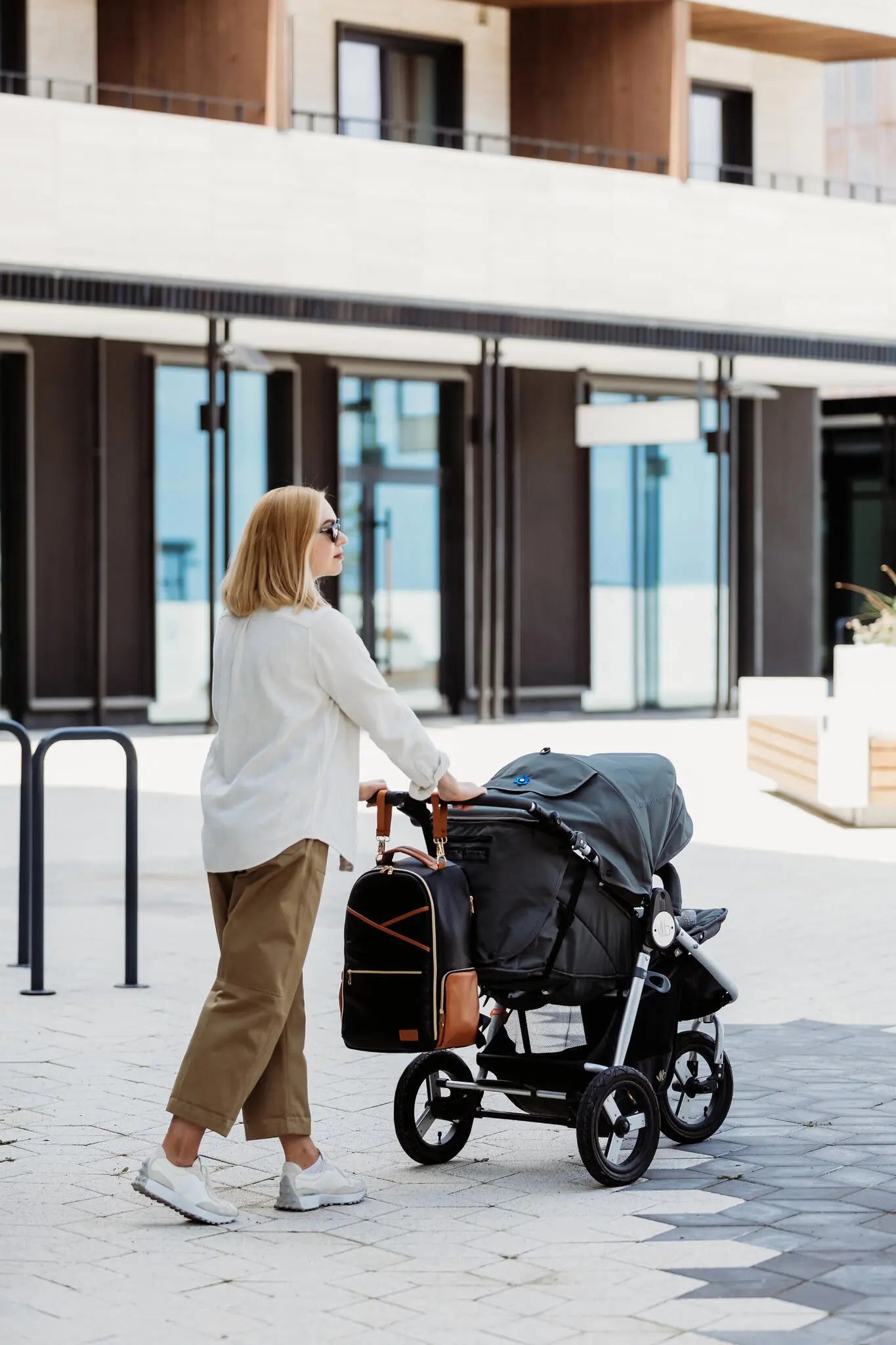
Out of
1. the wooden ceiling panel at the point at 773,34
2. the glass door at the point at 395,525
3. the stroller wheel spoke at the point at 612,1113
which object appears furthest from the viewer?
the wooden ceiling panel at the point at 773,34

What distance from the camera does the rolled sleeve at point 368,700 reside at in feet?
16.4

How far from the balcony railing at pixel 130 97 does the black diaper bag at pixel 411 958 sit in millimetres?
16344

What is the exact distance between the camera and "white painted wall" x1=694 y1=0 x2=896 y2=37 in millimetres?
24500

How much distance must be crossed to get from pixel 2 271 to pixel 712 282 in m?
8.39

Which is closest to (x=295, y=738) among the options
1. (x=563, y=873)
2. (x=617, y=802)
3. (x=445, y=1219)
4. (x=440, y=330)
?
(x=563, y=873)

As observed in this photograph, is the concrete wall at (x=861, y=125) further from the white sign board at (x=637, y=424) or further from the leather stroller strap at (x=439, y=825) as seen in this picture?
the leather stroller strap at (x=439, y=825)

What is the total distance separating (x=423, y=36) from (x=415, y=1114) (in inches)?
779

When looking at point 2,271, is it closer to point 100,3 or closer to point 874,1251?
point 100,3

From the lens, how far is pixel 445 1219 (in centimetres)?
496

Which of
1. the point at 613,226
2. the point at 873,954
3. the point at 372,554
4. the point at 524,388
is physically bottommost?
the point at 873,954

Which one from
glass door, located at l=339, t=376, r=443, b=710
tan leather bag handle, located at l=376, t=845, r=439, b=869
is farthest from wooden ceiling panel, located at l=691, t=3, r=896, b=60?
tan leather bag handle, located at l=376, t=845, r=439, b=869

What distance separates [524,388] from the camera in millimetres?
24859

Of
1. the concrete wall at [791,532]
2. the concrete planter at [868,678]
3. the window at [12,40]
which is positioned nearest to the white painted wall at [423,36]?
the window at [12,40]

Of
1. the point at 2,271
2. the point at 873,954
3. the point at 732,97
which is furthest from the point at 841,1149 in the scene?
the point at 732,97
